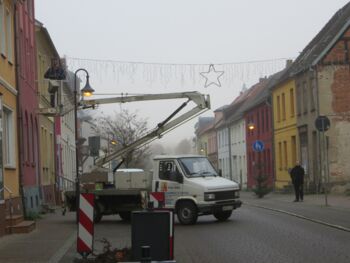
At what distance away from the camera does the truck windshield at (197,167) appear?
2205 centimetres

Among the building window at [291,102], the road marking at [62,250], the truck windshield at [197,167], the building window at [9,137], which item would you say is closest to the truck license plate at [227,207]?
the truck windshield at [197,167]

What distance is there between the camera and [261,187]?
38281 mm

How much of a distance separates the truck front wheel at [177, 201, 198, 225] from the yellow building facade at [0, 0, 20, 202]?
4.89 metres

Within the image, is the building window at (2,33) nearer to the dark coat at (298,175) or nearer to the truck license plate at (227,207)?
the truck license plate at (227,207)

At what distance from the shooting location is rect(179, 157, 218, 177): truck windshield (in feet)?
72.3

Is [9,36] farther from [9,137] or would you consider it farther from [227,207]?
[227,207]

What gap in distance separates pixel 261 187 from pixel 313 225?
64.0 ft

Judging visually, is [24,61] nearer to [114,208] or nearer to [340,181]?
[114,208]

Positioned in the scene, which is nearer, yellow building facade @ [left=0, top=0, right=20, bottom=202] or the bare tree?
yellow building facade @ [left=0, top=0, right=20, bottom=202]

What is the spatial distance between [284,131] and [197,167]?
1092 inches

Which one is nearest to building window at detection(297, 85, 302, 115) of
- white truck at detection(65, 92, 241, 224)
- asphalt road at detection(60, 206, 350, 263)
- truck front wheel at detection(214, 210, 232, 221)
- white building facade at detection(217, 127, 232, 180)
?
asphalt road at detection(60, 206, 350, 263)

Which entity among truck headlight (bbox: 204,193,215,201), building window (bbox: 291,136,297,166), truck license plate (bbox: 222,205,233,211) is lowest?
truck license plate (bbox: 222,205,233,211)

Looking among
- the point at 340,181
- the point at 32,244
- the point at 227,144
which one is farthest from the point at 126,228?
the point at 227,144

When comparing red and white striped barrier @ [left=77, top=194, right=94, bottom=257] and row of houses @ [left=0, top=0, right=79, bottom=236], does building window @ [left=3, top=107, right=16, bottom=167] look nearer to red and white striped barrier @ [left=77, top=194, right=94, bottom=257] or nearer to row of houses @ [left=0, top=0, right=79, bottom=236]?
row of houses @ [left=0, top=0, right=79, bottom=236]
